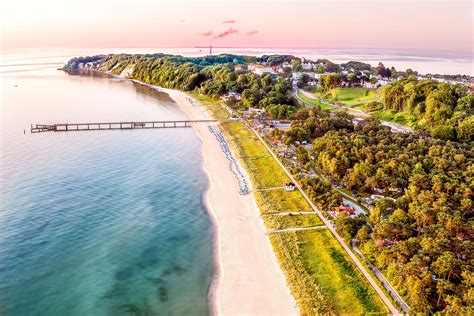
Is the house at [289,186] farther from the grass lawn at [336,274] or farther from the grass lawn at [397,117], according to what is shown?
the grass lawn at [397,117]

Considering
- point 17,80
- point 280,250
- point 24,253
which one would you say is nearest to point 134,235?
point 24,253

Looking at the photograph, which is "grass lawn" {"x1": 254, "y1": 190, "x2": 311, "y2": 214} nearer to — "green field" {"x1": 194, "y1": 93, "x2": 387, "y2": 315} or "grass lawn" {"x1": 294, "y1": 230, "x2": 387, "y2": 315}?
"green field" {"x1": 194, "y1": 93, "x2": 387, "y2": 315}

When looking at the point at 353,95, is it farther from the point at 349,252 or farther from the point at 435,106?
the point at 349,252

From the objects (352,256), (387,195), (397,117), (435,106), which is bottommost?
(352,256)

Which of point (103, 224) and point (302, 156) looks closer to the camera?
point (103, 224)

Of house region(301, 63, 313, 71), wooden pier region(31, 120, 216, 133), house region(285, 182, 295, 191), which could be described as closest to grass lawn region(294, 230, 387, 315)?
house region(285, 182, 295, 191)

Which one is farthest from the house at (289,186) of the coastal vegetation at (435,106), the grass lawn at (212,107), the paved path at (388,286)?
the grass lawn at (212,107)

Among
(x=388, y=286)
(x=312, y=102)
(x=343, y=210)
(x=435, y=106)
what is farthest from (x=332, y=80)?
(x=388, y=286)
